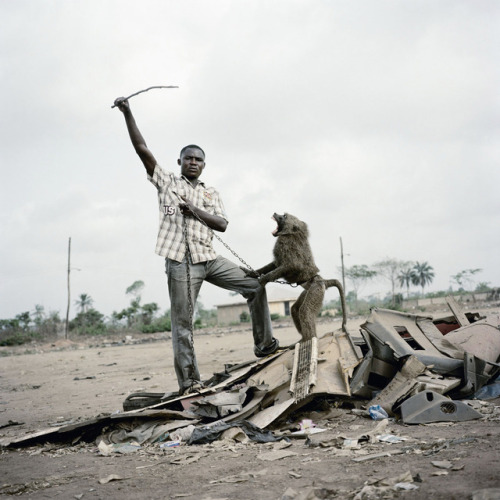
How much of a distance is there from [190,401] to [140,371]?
543cm

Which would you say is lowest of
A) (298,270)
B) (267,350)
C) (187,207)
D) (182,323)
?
(267,350)

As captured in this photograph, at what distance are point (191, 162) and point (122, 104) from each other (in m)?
0.85

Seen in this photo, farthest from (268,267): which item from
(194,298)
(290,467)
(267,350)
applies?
(290,467)

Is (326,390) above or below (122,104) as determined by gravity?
below

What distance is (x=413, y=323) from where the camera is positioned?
16.1ft

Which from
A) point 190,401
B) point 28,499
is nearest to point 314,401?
point 190,401

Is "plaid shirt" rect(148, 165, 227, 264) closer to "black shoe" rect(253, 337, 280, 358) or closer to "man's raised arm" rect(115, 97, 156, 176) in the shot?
"man's raised arm" rect(115, 97, 156, 176)

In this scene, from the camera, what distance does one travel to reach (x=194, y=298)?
439cm

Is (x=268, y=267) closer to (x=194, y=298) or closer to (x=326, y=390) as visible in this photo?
(x=194, y=298)

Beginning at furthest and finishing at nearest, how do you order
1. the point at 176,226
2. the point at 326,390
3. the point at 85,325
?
the point at 85,325, the point at 176,226, the point at 326,390

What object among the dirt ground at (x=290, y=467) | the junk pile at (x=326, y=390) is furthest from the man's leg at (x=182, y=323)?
the dirt ground at (x=290, y=467)

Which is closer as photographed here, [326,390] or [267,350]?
[326,390]

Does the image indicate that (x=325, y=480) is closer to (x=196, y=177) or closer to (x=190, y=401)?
(x=190, y=401)

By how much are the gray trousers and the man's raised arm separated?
933 millimetres
